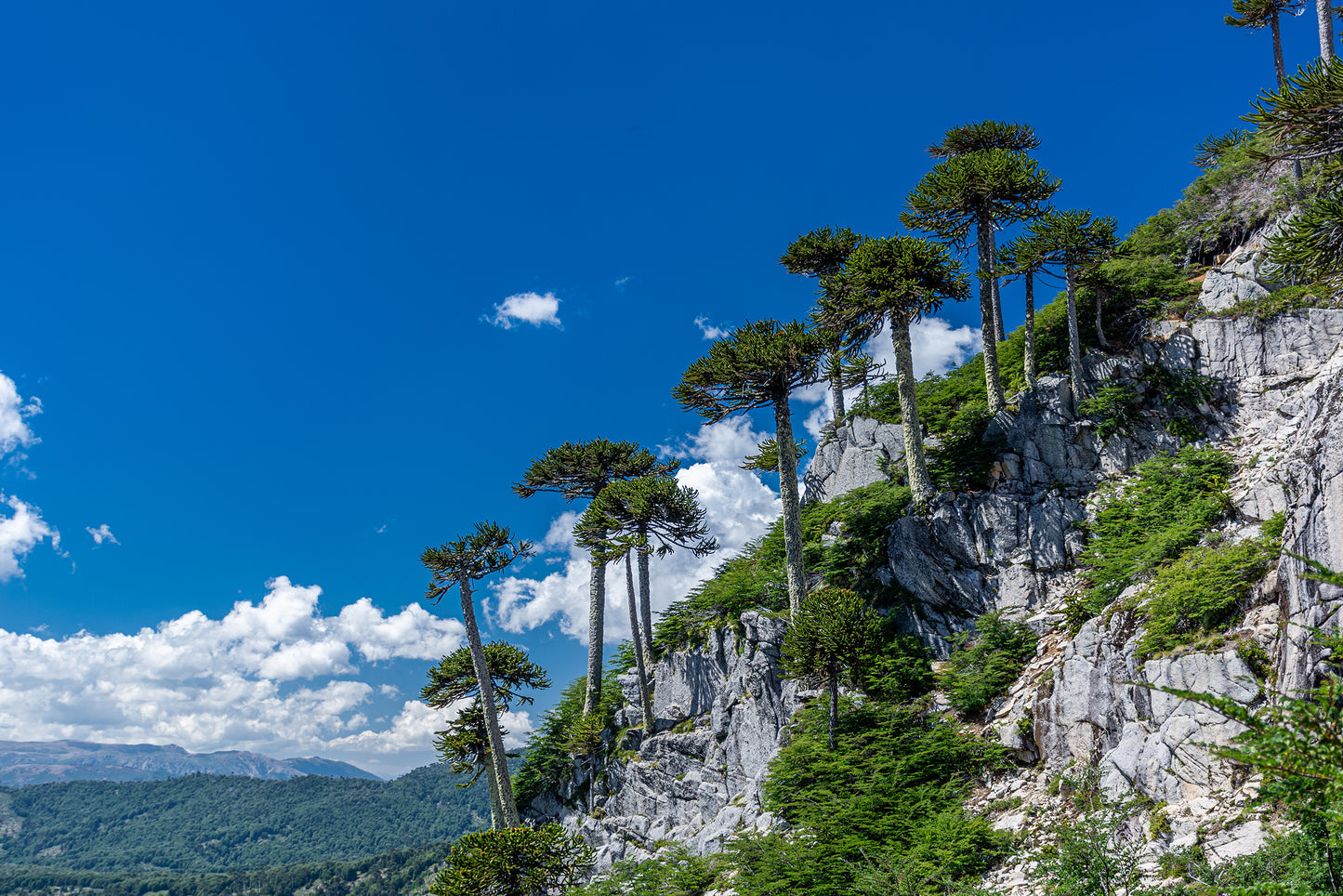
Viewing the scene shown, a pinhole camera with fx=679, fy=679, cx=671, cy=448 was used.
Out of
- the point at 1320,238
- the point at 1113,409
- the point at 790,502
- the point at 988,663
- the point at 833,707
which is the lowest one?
the point at 833,707

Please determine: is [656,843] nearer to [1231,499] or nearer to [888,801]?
[888,801]

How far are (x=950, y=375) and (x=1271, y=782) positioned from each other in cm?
2534

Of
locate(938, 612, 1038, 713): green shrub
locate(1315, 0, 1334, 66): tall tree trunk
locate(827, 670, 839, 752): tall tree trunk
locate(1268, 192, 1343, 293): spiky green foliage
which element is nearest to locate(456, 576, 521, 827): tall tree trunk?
locate(827, 670, 839, 752): tall tree trunk

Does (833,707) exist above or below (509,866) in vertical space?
above

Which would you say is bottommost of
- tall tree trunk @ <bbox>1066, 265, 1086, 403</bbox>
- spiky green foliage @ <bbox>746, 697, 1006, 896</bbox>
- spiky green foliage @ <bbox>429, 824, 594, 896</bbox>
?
spiky green foliage @ <bbox>429, 824, 594, 896</bbox>

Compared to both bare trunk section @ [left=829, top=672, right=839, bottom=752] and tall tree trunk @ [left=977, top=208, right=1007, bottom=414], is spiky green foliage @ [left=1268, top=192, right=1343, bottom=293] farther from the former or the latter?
bare trunk section @ [left=829, top=672, right=839, bottom=752]

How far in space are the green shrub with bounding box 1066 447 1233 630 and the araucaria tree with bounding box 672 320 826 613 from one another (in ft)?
29.5

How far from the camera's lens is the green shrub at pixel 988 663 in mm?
18688

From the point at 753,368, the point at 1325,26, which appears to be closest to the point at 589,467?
the point at 753,368

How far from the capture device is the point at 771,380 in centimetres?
2641

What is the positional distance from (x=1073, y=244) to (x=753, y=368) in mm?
12213

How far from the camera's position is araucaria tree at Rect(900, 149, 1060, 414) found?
2516 cm

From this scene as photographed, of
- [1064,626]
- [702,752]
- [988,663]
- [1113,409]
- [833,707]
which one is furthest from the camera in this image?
[702,752]

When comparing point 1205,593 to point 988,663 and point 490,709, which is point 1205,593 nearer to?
point 988,663
